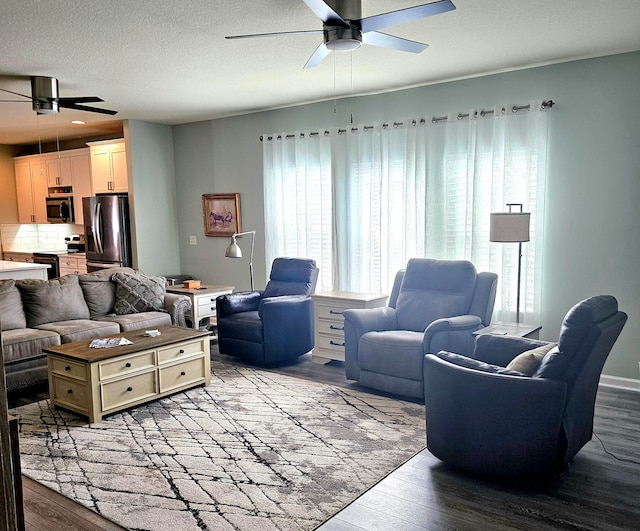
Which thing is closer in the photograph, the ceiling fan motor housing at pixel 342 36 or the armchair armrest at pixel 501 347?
the ceiling fan motor housing at pixel 342 36

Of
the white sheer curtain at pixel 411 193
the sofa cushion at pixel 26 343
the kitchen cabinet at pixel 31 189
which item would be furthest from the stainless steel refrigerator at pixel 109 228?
the sofa cushion at pixel 26 343

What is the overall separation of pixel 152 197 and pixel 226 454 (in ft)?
15.4

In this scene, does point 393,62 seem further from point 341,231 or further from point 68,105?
point 68,105

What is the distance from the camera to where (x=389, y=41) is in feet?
10.6

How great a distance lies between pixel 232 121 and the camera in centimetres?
681

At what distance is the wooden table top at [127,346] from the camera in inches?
150

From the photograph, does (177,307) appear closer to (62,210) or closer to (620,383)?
(62,210)

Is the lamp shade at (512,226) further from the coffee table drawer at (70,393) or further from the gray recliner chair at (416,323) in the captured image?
the coffee table drawer at (70,393)

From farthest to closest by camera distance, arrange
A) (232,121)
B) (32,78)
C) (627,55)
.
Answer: (232,121), (32,78), (627,55)

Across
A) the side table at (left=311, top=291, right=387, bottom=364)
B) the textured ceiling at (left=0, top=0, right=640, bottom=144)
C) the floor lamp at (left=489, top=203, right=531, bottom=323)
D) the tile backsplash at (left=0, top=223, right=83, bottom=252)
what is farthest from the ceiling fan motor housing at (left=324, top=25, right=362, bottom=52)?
the tile backsplash at (left=0, top=223, right=83, bottom=252)

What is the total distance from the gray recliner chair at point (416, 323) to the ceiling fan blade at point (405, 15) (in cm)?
203

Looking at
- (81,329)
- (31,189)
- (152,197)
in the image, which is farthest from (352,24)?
(31,189)

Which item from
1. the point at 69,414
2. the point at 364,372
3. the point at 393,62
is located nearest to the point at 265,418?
the point at 364,372

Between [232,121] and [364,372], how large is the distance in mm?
3852
